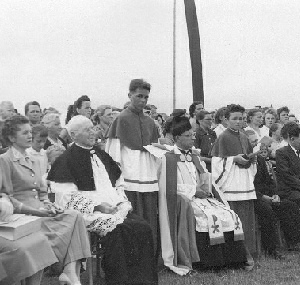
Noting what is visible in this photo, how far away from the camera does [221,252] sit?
6.84 metres

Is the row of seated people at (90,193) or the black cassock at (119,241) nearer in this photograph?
the row of seated people at (90,193)

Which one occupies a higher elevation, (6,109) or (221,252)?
(6,109)

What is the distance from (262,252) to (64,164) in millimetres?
3289

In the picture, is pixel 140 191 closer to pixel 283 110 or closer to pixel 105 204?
pixel 105 204

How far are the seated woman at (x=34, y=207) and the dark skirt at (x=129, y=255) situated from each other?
36 cm

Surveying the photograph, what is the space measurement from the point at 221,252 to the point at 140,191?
117 cm

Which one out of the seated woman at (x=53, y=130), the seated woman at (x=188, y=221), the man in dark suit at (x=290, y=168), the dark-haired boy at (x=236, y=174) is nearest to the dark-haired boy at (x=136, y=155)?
the seated woman at (x=188, y=221)

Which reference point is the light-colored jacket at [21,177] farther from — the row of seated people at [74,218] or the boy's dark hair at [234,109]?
the boy's dark hair at [234,109]

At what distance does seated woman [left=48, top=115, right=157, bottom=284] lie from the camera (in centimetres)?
570

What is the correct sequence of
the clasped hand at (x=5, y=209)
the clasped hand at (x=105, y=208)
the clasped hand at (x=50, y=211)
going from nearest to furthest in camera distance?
the clasped hand at (x=5, y=209) < the clasped hand at (x=50, y=211) < the clasped hand at (x=105, y=208)

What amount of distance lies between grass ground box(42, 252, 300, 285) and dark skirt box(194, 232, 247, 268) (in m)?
0.11

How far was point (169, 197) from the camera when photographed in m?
7.02

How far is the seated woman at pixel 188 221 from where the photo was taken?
6828mm

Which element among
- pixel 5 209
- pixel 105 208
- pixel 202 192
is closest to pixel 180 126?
pixel 202 192
